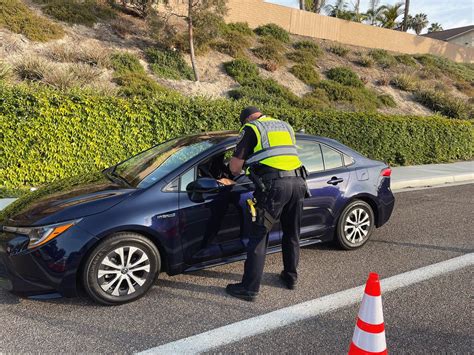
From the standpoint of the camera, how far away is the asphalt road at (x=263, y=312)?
8.77 ft

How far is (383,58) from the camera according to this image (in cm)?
2569

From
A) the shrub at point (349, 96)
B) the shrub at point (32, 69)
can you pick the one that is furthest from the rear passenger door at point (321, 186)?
the shrub at point (349, 96)

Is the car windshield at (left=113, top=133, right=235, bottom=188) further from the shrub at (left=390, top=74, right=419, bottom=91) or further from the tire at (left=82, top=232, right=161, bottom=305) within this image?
the shrub at (left=390, top=74, right=419, bottom=91)

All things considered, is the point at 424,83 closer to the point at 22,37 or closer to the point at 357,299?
the point at 22,37

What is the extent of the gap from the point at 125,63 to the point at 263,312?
1407cm

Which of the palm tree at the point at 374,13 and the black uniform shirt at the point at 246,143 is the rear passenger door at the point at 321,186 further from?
the palm tree at the point at 374,13

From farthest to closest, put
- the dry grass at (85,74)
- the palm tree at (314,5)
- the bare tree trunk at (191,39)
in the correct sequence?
the palm tree at (314,5) → the bare tree trunk at (191,39) → the dry grass at (85,74)

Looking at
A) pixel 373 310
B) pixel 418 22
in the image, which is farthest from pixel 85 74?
pixel 418 22

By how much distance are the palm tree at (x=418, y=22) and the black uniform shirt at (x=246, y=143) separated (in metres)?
64.9

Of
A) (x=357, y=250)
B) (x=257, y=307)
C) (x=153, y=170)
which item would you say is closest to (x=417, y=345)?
(x=257, y=307)

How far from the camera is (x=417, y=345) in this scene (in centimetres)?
269

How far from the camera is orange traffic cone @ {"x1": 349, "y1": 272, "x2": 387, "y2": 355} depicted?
204 cm

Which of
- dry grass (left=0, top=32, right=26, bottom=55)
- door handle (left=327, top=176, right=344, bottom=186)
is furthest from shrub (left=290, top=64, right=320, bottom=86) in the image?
door handle (left=327, top=176, right=344, bottom=186)

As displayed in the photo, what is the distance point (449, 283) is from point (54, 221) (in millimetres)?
3655
